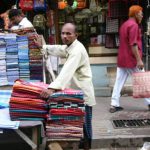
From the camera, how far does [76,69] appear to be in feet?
18.2

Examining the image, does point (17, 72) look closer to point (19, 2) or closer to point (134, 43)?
point (134, 43)

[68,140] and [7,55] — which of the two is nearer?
[68,140]

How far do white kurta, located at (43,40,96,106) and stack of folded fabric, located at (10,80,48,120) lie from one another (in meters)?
0.23

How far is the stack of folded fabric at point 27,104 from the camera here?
16.4 feet

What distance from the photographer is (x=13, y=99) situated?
502 cm

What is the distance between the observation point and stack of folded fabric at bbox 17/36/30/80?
20.3ft

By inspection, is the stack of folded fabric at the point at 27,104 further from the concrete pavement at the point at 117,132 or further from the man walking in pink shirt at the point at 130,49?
the man walking in pink shirt at the point at 130,49

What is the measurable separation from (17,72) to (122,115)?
2.66 m

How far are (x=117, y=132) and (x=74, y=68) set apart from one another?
2108 mm

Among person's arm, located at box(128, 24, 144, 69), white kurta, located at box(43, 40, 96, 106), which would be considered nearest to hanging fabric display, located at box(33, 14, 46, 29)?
person's arm, located at box(128, 24, 144, 69)

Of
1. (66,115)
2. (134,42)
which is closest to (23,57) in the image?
(66,115)

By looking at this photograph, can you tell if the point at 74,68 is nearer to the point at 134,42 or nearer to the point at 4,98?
the point at 4,98

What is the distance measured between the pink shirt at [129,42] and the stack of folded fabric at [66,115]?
317 centimetres

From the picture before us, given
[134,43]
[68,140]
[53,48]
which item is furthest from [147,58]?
[68,140]
